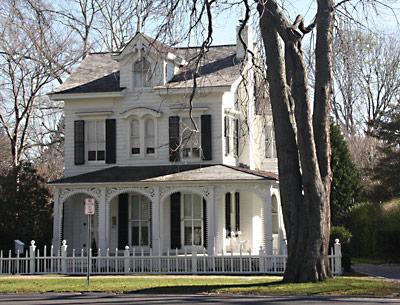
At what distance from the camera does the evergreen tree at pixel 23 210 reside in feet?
115

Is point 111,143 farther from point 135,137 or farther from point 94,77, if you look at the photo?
point 94,77

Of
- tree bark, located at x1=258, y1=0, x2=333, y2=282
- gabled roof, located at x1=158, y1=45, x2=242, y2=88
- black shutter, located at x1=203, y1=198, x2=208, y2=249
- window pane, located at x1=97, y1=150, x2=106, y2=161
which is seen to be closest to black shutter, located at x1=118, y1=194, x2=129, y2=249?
window pane, located at x1=97, y1=150, x2=106, y2=161

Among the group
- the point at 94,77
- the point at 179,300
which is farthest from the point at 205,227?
Answer: the point at 179,300

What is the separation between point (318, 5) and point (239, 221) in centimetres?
1444

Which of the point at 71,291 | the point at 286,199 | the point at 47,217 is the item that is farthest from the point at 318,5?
the point at 47,217

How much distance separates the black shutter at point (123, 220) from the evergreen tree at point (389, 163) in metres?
14.7

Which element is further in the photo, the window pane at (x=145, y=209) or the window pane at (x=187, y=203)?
the window pane at (x=145, y=209)

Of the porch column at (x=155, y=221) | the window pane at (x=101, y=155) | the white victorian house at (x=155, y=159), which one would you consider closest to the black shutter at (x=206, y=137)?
the white victorian house at (x=155, y=159)

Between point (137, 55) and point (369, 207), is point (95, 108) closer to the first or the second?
point (137, 55)

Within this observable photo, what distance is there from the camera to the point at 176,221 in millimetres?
32969

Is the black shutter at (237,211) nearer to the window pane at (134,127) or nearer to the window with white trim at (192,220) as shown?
the window with white trim at (192,220)

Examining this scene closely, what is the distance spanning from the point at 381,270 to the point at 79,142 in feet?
47.9

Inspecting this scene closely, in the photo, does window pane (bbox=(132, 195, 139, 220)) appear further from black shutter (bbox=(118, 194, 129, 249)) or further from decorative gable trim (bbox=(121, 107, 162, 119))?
decorative gable trim (bbox=(121, 107, 162, 119))

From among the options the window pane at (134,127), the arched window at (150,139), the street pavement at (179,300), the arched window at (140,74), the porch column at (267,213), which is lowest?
the street pavement at (179,300)
